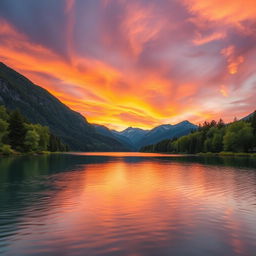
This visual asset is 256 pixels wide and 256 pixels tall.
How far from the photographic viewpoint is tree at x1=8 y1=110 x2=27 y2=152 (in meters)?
124

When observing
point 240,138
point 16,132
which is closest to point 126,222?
point 16,132

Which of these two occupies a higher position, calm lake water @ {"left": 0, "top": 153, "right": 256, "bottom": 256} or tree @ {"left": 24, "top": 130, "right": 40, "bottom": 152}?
tree @ {"left": 24, "top": 130, "right": 40, "bottom": 152}

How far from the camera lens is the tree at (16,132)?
124375mm

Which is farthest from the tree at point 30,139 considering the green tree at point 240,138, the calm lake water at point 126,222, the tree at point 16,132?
the green tree at point 240,138

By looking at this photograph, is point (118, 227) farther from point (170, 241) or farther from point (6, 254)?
point (6, 254)

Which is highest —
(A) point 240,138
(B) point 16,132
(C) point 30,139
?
(A) point 240,138

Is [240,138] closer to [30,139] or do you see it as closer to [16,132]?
[30,139]

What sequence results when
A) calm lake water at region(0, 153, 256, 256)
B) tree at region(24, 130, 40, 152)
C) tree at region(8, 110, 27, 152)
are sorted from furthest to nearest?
tree at region(24, 130, 40, 152) < tree at region(8, 110, 27, 152) < calm lake water at region(0, 153, 256, 256)

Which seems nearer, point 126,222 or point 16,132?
point 126,222

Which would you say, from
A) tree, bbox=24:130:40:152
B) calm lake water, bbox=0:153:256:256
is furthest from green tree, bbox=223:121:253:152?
calm lake water, bbox=0:153:256:256

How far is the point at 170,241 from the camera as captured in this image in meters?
13.7

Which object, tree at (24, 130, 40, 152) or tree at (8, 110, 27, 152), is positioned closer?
tree at (8, 110, 27, 152)

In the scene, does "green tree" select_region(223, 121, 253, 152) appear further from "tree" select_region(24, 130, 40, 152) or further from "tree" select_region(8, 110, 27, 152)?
"tree" select_region(8, 110, 27, 152)

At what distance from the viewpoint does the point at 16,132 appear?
12462 cm
